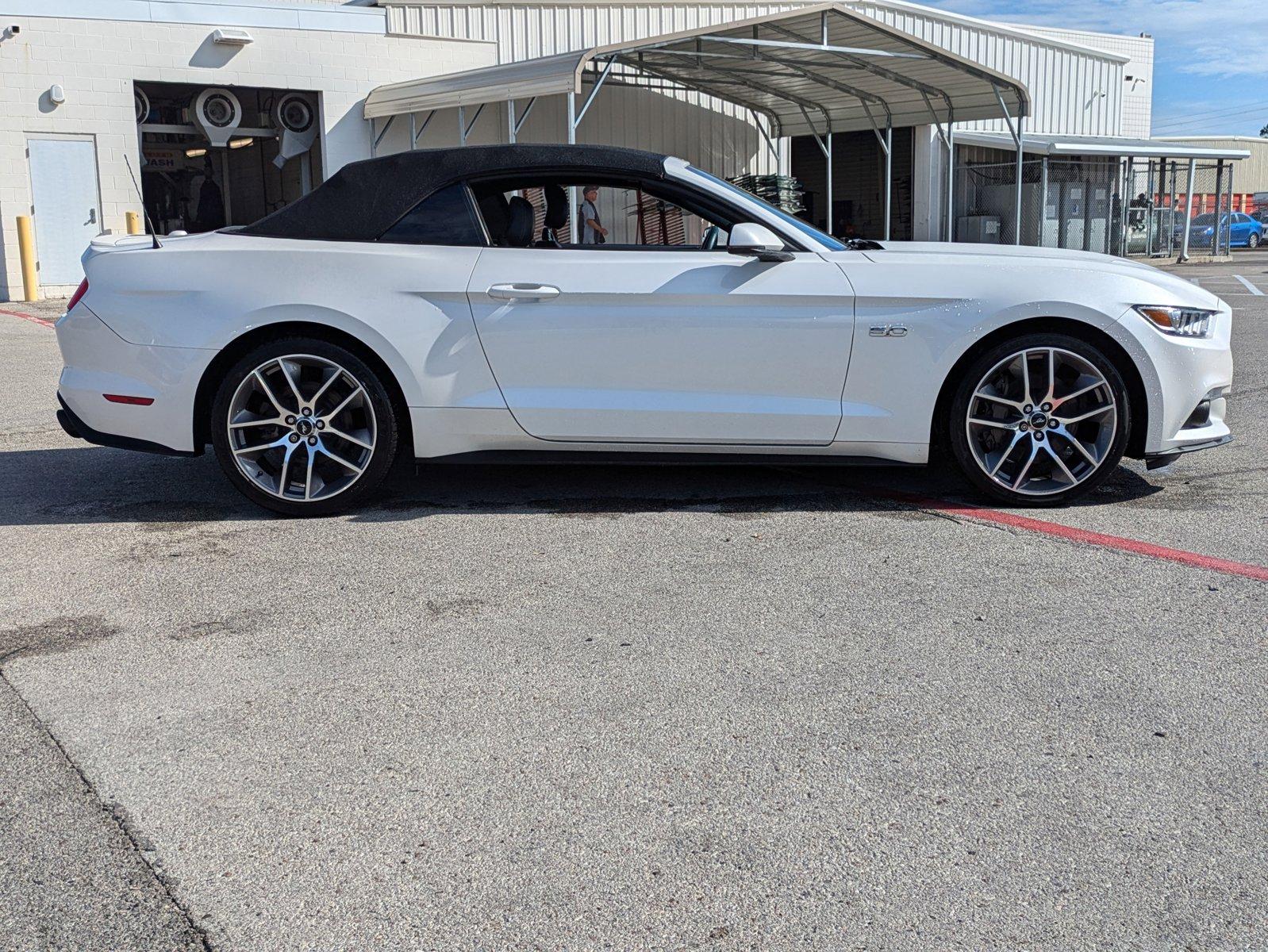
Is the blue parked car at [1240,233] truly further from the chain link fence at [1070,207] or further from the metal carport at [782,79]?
the metal carport at [782,79]

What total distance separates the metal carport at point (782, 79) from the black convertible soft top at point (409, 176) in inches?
416

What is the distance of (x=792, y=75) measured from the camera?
21078mm

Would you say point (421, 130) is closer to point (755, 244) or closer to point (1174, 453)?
point (755, 244)

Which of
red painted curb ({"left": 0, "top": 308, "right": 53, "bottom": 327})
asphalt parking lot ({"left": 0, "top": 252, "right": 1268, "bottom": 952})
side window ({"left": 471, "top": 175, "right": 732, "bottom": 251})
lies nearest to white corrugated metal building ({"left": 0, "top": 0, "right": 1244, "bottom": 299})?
red painted curb ({"left": 0, "top": 308, "right": 53, "bottom": 327})

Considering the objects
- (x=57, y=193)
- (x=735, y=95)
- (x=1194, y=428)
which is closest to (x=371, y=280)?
(x=1194, y=428)

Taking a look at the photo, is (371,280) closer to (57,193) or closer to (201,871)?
(201,871)

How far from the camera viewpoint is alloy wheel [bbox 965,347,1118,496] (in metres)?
5.14

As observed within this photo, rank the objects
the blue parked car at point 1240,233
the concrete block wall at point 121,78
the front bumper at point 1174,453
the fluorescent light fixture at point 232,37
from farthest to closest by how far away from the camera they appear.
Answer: the blue parked car at point 1240,233 → the fluorescent light fixture at point 232,37 → the concrete block wall at point 121,78 → the front bumper at point 1174,453

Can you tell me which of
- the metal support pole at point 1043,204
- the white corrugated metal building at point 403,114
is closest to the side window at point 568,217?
the white corrugated metal building at point 403,114

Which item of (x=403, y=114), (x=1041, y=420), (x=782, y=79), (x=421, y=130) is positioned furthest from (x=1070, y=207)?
(x=1041, y=420)

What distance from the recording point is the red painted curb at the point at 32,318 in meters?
15.4

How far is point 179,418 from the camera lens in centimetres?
527

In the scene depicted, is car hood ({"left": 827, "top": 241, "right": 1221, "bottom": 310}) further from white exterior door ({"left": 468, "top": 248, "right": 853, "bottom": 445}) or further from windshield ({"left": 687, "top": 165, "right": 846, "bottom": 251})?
white exterior door ({"left": 468, "top": 248, "right": 853, "bottom": 445})

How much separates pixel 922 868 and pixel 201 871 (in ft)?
4.53
